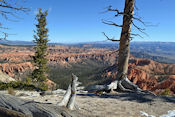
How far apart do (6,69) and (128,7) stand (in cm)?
10891

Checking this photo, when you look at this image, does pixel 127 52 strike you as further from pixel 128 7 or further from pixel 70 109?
pixel 70 109

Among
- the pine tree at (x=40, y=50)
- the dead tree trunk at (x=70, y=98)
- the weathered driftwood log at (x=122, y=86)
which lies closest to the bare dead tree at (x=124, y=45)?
the weathered driftwood log at (x=122, y=86)

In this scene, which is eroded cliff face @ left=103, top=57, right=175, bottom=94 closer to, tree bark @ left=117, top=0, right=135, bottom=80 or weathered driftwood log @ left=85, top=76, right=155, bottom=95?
weathered driftwood log @ left=85, top=76, right=155, bottom=95

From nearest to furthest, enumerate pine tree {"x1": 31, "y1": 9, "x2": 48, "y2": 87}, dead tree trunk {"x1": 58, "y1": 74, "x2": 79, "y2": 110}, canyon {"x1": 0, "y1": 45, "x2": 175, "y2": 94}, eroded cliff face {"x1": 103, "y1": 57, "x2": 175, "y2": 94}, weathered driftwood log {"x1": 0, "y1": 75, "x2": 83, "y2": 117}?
1. weathered driftwood log {"x1": 0, "y1": 75, "x2": 83, "y2": 117}
2. dead tree trunk {"x1": 58, "y1": 74, "x2": 79, "y2": 110}
3. pine tree {"x1": 31, "y1": 9, "x2": 48, "y2": 87}
4. eroded cliff face {"x1": 103, "y1": 57, "x2": 175, "y2": 94}
5. canyon {"x1": 0, "y1": 45, "x2": 175, "y2": 94}

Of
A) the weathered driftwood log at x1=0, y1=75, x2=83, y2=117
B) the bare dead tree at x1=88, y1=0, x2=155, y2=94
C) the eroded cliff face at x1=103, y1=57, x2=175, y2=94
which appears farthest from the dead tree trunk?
the eroded cliff face at x1=103, y1=57, x2=175, y2=94

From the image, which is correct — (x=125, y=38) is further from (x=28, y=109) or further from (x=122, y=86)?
(x=28, y=109)

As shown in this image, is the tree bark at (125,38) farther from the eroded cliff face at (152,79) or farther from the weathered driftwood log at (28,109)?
the eroded cliff face at (152,79)

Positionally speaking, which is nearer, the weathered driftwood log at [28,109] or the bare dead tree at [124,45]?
the weathered driftwood log at [28,109]

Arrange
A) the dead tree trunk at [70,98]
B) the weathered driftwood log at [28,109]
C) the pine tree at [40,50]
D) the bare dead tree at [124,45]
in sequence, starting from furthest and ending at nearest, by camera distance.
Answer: the pine tree at [40,50]
the bare dead tree at [124,45]
the dead tree trunk at [70,98]
the weathered driftwood log at [28,109]

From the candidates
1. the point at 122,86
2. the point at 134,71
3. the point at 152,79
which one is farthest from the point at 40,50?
the point at 134,71

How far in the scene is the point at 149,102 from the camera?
486 centimetres

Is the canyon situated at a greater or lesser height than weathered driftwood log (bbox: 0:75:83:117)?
lesser

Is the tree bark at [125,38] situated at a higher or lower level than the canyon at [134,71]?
higher

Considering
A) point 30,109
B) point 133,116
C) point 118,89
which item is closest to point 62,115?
point 30,109
